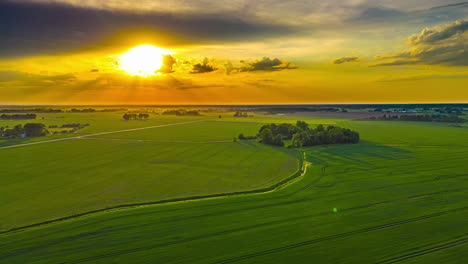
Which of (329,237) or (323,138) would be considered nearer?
(329,237)

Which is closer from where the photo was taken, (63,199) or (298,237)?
(298,237)

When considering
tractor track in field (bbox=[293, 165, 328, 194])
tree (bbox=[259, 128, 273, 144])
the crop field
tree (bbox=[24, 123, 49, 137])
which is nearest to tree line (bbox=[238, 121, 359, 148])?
tree (bbox=[259, 128, 273, 144])

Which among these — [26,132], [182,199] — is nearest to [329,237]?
[182,199]

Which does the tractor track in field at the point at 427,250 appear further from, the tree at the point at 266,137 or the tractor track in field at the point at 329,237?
the tree at the point at 266,137

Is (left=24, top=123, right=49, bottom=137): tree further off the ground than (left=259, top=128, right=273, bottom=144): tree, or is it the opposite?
(left=24, top=123, right=49, bottom=137): tree

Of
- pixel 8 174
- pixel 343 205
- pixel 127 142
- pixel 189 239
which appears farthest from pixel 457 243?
pixel 127 142

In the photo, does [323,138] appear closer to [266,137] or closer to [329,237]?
[266,137]

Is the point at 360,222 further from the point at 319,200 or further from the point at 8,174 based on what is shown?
the point at 8,174

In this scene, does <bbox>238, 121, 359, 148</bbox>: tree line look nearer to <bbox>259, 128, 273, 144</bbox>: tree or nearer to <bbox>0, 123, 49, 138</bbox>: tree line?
<bbox>259, 128, 273, 144</bbox>: tree
